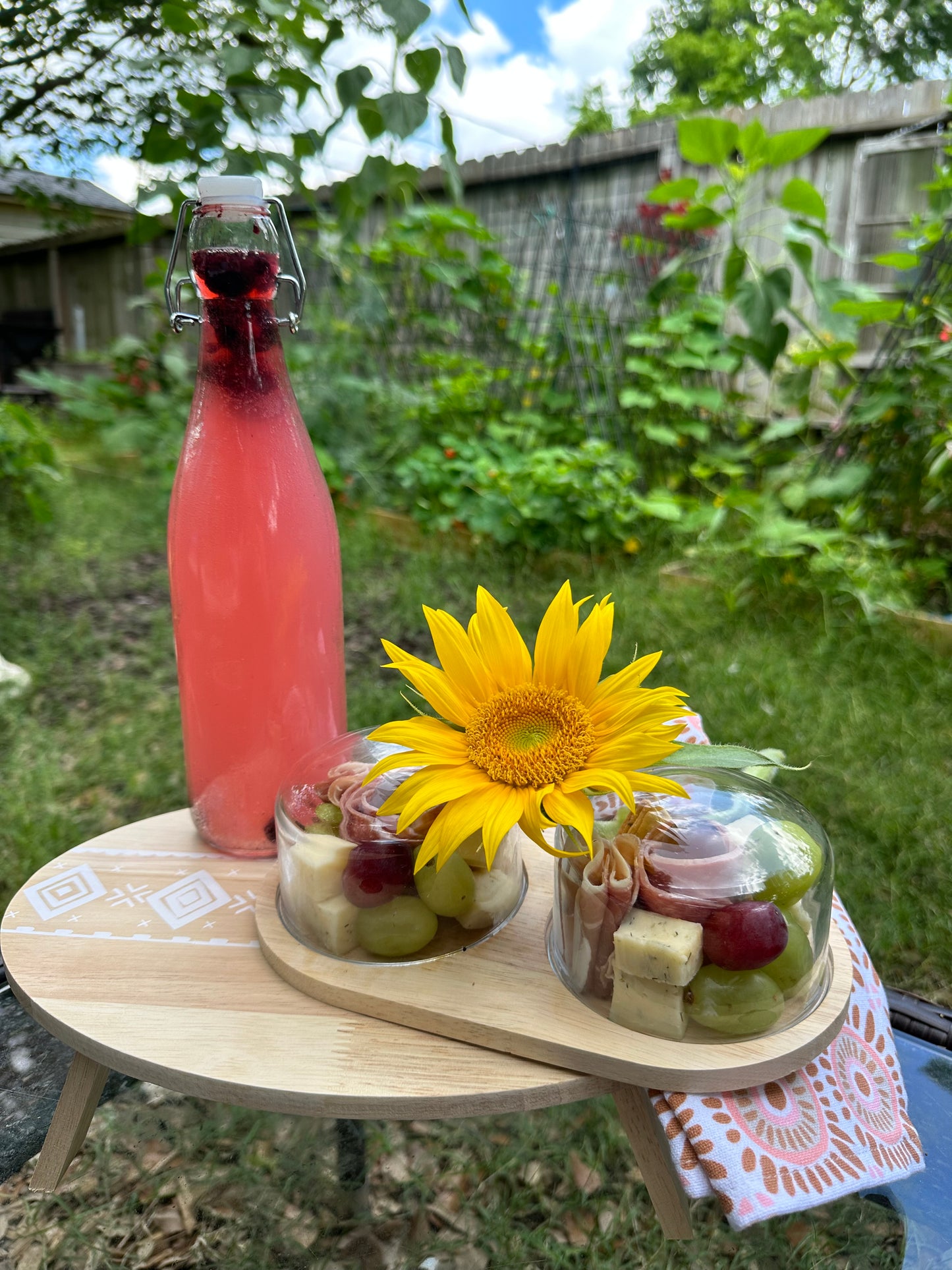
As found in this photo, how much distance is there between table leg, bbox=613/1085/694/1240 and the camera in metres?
0.62

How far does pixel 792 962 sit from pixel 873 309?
9.37 feet

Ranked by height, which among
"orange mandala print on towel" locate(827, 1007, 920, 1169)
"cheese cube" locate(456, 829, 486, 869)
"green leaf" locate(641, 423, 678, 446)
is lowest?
"orange mandala print on towel" locate(827, 1007, 920, 1169)

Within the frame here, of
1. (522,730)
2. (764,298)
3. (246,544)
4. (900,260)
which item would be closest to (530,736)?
(522,730)

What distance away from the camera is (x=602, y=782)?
22.2 inches

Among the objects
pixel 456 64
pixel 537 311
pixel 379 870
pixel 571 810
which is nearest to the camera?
pixel 571 810

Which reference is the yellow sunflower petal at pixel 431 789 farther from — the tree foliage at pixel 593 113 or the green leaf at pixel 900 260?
the tree foliage at pixel 593 113

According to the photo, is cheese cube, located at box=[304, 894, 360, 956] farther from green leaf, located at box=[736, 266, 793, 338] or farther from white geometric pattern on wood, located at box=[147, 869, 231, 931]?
green leaf, located at box=[736, 266, 793, 338]

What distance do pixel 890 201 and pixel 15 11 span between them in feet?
16.5

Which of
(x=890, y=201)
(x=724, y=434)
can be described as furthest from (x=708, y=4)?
(x=724, y=434)

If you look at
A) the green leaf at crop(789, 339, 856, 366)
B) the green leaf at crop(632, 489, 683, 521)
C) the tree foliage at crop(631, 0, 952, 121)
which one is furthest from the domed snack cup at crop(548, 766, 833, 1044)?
the tree foliage at crop(631, 0, 952, 121)

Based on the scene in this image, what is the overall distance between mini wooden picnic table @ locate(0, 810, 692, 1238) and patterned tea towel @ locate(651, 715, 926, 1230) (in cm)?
4

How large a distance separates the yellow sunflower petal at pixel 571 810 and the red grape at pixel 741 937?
11cm

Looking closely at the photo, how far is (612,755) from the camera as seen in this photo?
1.95 ft

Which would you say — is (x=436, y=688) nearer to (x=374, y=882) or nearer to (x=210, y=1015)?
(x=374, y=882)
